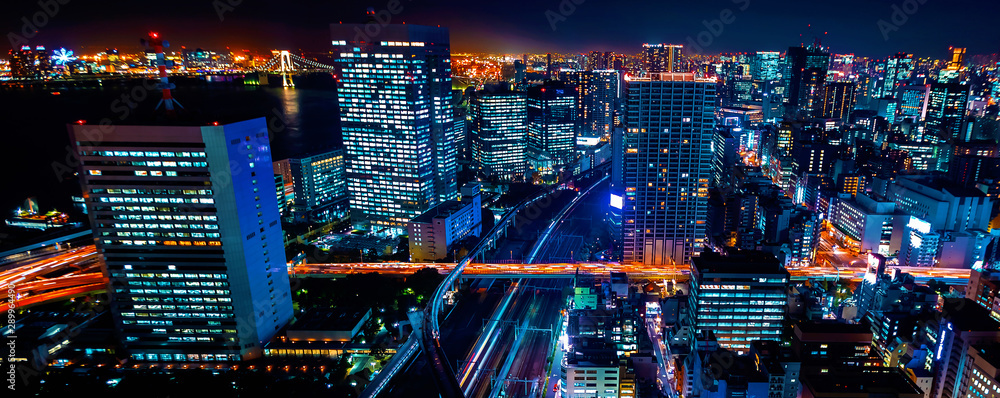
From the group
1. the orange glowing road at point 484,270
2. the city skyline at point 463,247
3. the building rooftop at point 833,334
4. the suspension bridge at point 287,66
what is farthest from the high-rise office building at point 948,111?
the suspension bridge at point 287,66

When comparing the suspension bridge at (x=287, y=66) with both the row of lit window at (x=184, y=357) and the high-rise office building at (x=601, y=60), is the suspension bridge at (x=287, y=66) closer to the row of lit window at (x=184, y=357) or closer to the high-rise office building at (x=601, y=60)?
the high-rise office building at (x=601, y=60)

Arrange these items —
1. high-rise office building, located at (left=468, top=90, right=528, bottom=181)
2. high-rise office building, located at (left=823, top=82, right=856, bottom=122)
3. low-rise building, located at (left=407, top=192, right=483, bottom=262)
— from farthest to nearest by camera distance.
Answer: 1. high-rise office building, located at (left=823, top=82, right=856, bottom=122)
2. high-rise office building, located at (left=468, top=90, right=528, bottom=181)
3. low-rise building, located at (left=407, top=192, right=483, bottom=262)

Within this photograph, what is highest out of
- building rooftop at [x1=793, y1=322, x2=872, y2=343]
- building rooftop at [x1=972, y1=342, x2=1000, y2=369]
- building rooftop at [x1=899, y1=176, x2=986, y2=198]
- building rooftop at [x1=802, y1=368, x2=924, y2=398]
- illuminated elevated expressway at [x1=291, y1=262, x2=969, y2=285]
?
building rooftop at [x1=899, y1=176, x2=986, y2=198]

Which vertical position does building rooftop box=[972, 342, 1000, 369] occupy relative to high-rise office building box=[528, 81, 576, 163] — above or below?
below

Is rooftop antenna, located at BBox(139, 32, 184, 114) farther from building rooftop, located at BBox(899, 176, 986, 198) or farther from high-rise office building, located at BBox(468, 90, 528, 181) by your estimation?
building rooftop, located at BBox(899, 176, 986, 198)

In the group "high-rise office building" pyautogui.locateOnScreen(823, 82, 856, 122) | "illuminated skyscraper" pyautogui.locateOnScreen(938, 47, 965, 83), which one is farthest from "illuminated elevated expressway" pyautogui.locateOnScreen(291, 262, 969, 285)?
"illuminated skyscraper" pyautogui.locateOnScreen(938, 47, 965, 83)

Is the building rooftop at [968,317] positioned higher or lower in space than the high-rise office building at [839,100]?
lower

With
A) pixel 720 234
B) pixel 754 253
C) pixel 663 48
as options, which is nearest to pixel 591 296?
pixel 754 253
